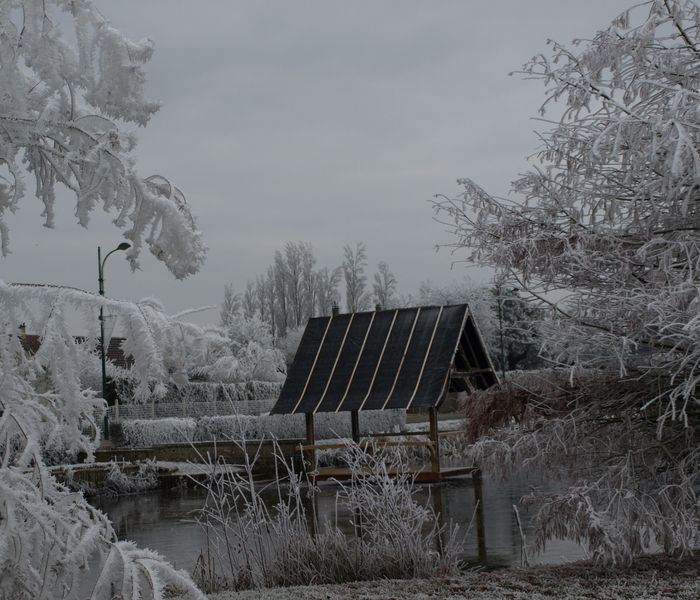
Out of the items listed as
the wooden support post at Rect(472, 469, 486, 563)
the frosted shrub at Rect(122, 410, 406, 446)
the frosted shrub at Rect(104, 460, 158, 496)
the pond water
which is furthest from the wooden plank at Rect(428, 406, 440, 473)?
the frosted shrub at Rect(122, 410, 406, 446)

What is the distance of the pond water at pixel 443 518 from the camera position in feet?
28.9

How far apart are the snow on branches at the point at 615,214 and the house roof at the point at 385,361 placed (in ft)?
36.1

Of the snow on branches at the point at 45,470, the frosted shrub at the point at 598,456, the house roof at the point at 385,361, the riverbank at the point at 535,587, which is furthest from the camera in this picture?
the house roof at the point at 385,361

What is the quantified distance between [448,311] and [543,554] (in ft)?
38.7

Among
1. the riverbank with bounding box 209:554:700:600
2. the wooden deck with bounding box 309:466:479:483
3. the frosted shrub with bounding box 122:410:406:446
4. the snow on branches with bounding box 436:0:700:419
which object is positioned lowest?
the wooden deck with bounding box 309:466:479:483

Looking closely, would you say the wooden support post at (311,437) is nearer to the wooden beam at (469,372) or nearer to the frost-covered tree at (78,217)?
the wooden beam at (469,372)

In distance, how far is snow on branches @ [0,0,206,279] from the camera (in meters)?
3.84

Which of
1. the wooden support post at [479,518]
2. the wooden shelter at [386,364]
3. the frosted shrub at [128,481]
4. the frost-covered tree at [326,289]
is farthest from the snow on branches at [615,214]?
the frost-covered tree at [326,289]

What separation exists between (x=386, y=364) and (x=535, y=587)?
547 inches

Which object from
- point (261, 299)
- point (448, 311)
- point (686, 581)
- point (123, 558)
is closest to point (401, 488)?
point (686, 581)

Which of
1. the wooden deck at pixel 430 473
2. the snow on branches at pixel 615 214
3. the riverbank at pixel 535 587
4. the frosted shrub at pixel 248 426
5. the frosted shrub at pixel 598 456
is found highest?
the snow on branches at pixel 615 214

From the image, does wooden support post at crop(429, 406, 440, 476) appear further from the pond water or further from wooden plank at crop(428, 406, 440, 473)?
the pond water

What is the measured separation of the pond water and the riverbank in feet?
3.83

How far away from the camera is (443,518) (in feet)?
40.5
